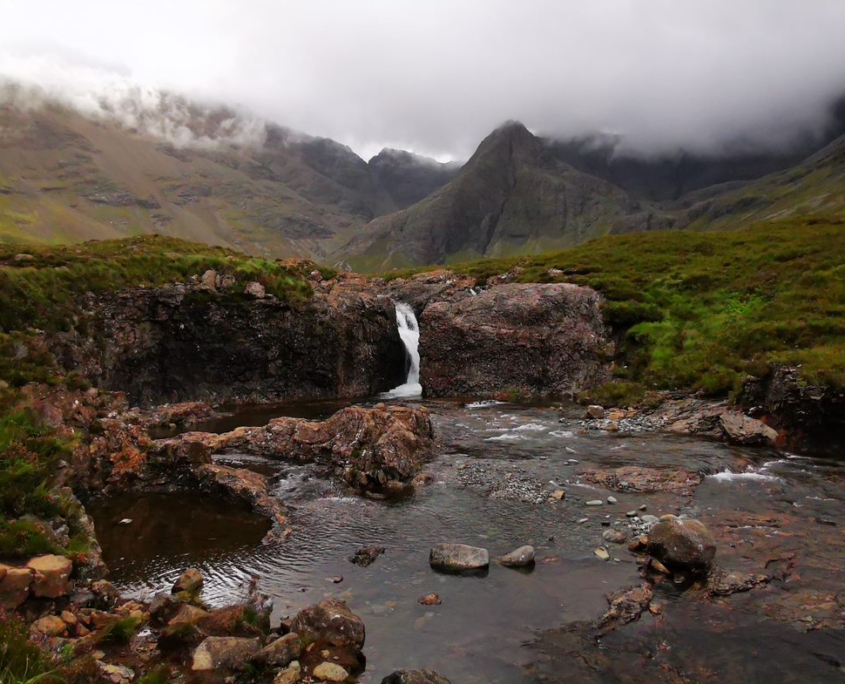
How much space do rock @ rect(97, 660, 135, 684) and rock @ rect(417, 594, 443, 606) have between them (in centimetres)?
551

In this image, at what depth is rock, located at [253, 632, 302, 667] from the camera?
823 centimetres

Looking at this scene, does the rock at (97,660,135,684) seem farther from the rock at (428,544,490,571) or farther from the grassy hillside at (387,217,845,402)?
the grassy hillside at (387,217,845,402)

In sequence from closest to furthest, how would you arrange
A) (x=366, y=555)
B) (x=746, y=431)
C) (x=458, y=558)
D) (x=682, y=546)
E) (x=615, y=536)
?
(x=682, y=546) → (x=458, y=558) → (x=366, y=555) → (x=615, y=536) → (x=746, y=431)

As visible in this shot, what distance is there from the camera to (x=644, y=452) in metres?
21.5

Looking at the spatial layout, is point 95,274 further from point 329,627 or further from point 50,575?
point 329,627

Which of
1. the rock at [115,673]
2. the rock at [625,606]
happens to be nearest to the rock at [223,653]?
the rock at [115,673]

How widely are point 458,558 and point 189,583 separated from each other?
20.5 ft

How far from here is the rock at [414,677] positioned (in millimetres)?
7816

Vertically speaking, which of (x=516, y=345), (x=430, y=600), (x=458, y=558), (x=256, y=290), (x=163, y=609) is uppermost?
(x=256, y=290)

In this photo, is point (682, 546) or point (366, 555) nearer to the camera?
point (682, 546)

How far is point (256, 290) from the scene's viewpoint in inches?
1564

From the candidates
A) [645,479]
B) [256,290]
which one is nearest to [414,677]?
[645,479]

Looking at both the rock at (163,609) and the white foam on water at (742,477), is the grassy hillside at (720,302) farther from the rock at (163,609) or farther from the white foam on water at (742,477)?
the rock at (163,609)

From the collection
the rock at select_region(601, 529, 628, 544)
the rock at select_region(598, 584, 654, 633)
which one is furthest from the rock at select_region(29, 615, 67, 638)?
the rock at select_region(601, 529, 628, 544)
